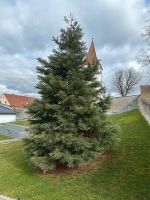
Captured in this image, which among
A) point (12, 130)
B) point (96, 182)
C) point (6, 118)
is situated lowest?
point (96, 182)

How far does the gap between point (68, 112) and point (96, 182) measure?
2.98m

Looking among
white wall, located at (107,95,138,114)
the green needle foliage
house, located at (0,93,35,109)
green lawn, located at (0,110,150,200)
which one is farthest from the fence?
house, located at (0,93,35,109)

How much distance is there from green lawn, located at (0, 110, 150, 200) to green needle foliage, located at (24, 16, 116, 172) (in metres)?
0.64

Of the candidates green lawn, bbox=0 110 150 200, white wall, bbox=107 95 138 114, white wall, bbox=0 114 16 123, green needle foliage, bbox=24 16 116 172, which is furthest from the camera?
white wall, bbox=0 114 16 123

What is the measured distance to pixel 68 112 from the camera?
1113cm

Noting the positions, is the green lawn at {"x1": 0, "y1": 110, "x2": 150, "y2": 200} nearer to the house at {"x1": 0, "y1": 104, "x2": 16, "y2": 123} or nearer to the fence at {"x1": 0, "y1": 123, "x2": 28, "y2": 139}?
the fence at {"x1": 0, "y1": 123, "x2": 28, "y2": 139}

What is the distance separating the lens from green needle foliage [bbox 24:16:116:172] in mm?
10742

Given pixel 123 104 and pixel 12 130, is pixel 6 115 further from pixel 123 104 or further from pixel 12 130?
pixel 123 104

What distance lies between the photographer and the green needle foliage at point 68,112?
1074cm

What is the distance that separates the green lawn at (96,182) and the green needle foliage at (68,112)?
0.64m

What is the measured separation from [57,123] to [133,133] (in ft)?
21.5

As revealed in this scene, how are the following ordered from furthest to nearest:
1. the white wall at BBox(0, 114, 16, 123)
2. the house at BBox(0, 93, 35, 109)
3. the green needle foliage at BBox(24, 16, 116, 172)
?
the house at BBox(0, 93, 35, 109) → the white wall at BBox(0, 114, 16, 123) → the green needle foliage at BBox(24, 16, 116, 172)

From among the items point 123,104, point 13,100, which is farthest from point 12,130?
point 13,100

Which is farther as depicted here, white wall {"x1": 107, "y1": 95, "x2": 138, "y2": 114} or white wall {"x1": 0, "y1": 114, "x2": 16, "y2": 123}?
white wall {"x1": 0, "y1": 114, "x2": 16, "y2": 123}
